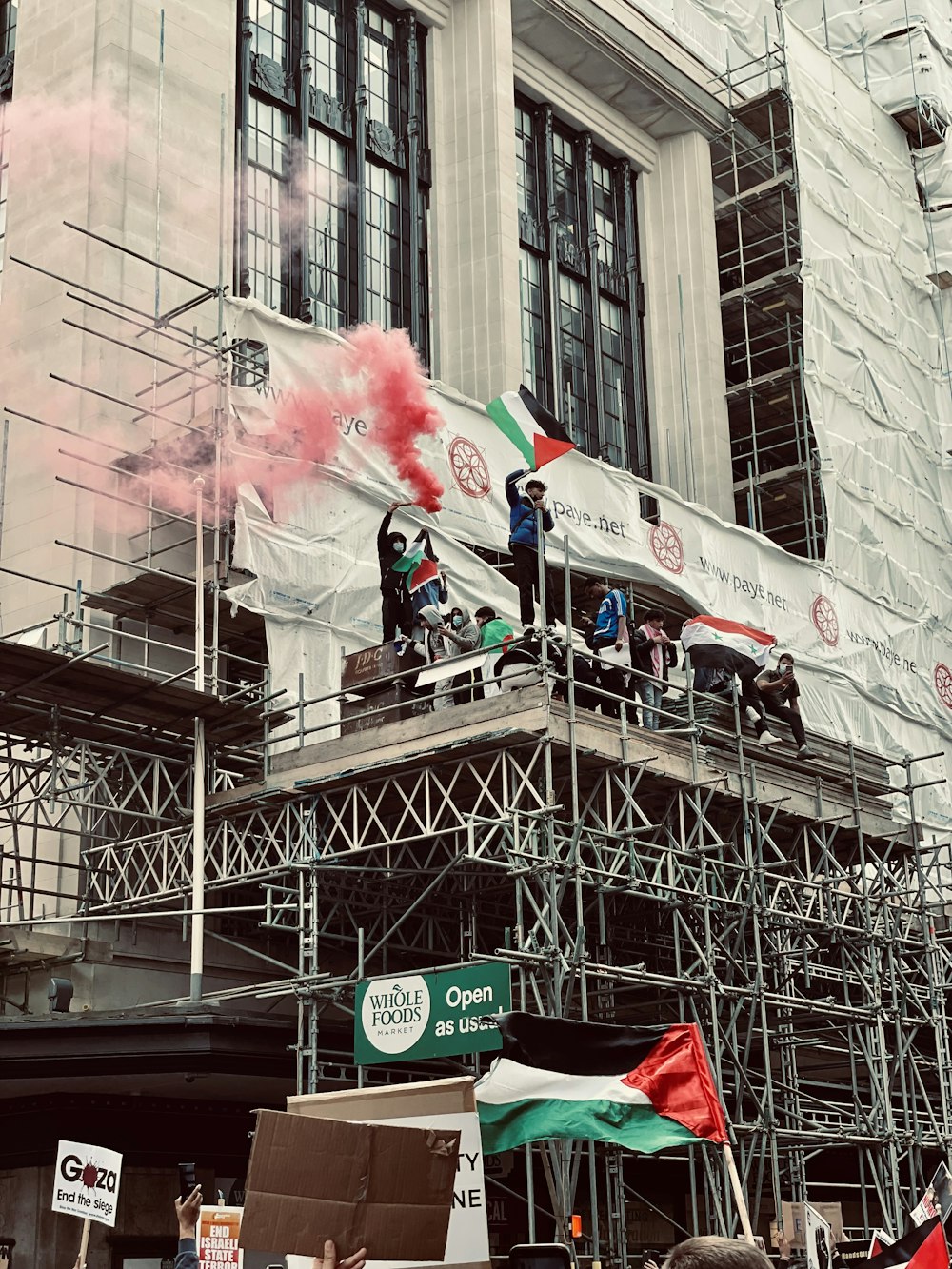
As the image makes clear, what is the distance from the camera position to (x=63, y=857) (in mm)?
21328

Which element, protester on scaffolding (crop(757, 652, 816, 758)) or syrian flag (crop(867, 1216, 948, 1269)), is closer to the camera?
syrian flag (crop(867, 1216, 948, 1269))

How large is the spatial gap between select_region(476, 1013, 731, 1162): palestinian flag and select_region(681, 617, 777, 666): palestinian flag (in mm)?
12544

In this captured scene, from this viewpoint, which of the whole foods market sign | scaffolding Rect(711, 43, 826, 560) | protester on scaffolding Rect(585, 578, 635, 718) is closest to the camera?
the whole foods market sign

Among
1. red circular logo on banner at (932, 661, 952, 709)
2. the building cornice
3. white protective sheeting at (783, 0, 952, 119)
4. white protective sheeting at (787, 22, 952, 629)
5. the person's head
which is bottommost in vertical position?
the person's head

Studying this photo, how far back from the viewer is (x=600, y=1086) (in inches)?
394

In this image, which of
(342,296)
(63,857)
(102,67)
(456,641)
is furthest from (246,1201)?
(342,296)

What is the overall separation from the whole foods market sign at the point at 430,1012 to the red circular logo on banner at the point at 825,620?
1905 cm

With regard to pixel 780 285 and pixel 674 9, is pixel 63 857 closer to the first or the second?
pixel 780 285

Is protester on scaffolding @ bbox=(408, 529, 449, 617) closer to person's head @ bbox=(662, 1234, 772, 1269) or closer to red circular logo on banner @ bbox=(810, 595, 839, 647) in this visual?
red circular logo on banner @ bbox=(810, 595, 839, 647)

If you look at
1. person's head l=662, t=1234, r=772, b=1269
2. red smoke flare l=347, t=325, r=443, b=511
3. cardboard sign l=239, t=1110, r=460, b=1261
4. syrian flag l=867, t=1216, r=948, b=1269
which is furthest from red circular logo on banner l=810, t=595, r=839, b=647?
person's head l=662, t=1234, r=772, b=1269

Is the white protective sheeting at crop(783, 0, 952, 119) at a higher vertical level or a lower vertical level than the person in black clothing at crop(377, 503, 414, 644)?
higher

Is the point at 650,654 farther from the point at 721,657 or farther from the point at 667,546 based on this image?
the point at 667,546

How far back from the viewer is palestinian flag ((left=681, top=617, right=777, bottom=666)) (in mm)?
22359

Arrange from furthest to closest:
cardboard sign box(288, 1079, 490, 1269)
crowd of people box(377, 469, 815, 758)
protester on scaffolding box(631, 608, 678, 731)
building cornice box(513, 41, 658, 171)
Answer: building cornice box(513, 41, 658, 171) < protester on scaffolding box(631, 608, 678, 731) < crowd of people box(377, 469, 815, 758) < cardboard sign box(288, 1079, 490, 1269)
